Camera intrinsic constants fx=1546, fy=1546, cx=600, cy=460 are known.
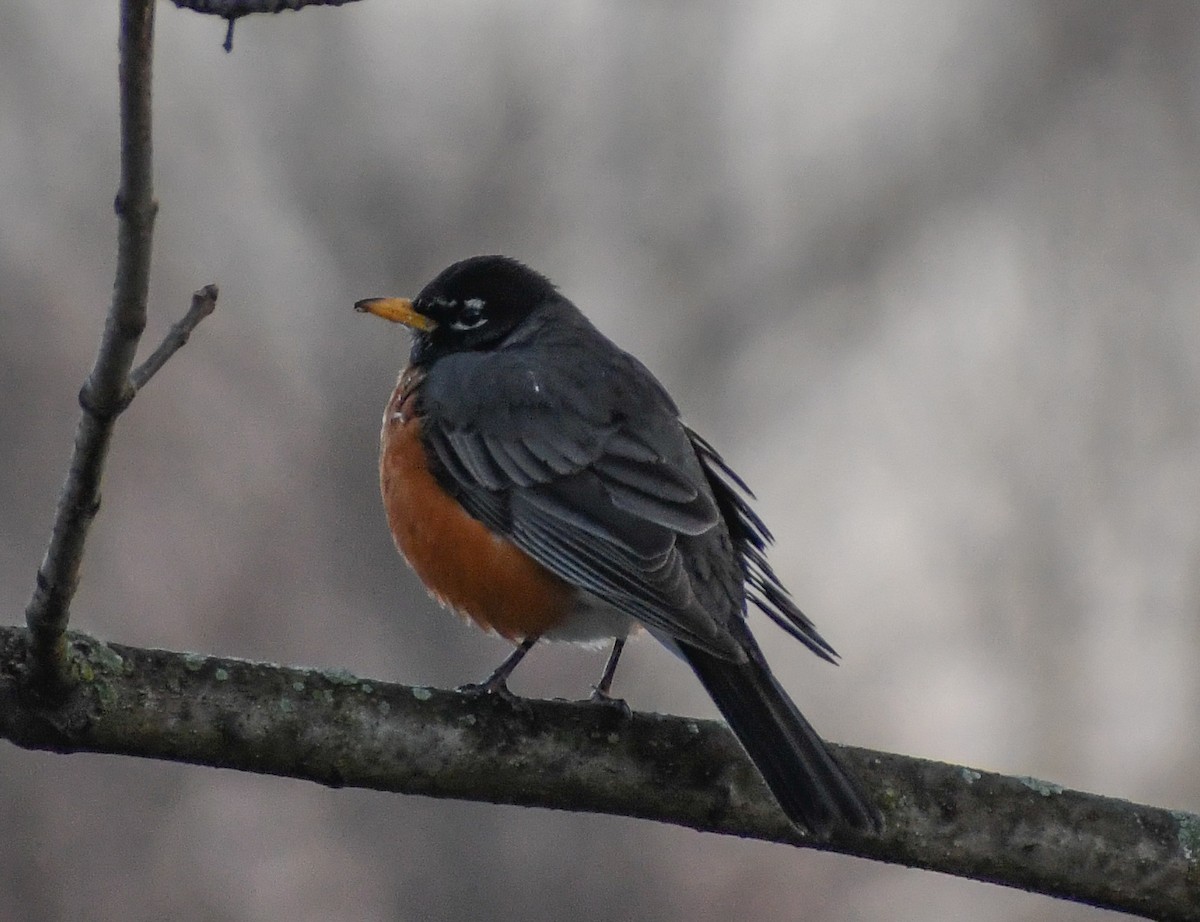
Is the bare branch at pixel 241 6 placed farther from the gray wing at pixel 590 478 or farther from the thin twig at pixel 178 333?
the gray wing at pixel 590 478

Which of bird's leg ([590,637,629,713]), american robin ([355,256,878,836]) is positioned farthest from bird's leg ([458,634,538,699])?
bird's leg ([590,637,629,713])

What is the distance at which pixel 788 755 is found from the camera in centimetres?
313

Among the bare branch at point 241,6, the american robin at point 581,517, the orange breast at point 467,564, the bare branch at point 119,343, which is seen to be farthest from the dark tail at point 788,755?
the bare branch at point 241,6

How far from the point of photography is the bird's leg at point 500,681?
323 cm

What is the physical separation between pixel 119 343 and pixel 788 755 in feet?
5.11

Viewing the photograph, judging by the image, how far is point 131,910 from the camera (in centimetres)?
627

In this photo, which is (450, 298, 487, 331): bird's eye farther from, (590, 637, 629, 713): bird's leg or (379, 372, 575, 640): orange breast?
(590, 637, 629, 713): bird's leg

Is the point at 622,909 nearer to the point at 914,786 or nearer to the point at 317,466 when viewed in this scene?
the point at 317,466

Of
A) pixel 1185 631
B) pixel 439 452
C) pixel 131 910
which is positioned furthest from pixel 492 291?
pixel 1185 631

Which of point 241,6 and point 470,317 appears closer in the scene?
point 241,6

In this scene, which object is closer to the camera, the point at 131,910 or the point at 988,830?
the point at 988,830

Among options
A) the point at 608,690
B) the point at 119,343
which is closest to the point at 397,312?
the point at 608,690

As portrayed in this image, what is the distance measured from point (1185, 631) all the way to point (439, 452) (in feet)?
16.1

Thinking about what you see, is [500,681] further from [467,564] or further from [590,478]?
[590,478]
